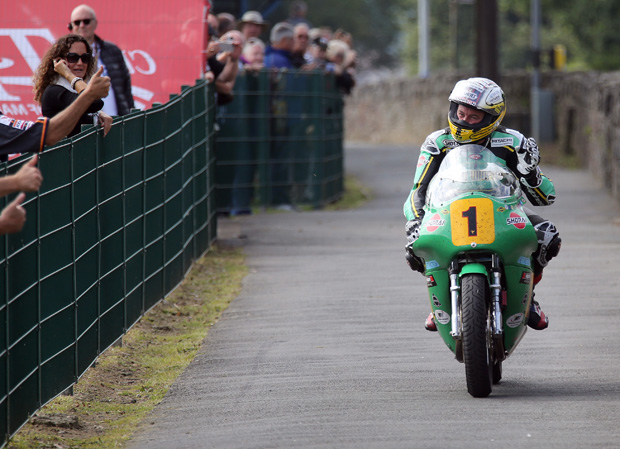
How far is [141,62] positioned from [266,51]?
4082 mm

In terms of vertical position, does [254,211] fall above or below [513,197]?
below

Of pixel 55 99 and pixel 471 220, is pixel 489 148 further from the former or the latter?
pixel 55 99

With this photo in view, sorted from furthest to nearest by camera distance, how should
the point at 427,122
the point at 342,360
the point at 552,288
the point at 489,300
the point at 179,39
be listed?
the point at 427,122, the point at 179,39, the point at 552,288, the point at 342,360, the point at 489,300

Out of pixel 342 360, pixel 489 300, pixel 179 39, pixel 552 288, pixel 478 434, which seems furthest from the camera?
pixel 179 39

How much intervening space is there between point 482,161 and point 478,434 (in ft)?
5.48

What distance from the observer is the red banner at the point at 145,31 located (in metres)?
14.3

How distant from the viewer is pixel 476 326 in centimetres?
717

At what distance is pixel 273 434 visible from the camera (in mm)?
6742

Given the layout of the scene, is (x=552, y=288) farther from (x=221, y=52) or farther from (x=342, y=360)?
(x=221, y=52)

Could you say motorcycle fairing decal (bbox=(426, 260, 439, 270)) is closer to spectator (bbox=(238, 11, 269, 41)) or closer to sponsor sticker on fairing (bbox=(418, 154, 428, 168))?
sponsor sticker on fairing (bbox=(418, 154, 428, 168))

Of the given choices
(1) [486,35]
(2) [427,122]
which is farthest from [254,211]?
(2) [427,122]

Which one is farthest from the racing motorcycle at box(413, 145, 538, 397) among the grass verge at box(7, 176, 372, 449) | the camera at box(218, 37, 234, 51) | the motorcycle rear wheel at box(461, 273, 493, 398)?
the camera at box(218, 37, 234, 51)

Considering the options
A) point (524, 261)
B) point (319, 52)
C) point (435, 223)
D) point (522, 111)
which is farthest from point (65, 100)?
point (522, 111)

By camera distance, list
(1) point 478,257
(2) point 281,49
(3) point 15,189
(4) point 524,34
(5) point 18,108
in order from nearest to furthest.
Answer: (3) point 15,189 < (1) point 478,257 < (5) point 18,108 < (2) point 281,49 < (4) point 524,34
